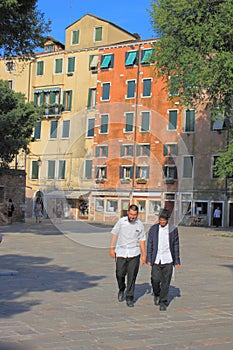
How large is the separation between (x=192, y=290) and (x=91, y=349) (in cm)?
518

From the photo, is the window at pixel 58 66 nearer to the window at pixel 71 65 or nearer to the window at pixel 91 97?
the window at pixel 71 65

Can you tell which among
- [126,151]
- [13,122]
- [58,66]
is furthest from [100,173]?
[58,66]

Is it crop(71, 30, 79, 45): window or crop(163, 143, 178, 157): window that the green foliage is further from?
crop(71, 30, 79, 45): window

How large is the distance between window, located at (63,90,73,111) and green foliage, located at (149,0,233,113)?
75.9ft

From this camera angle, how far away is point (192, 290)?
11.1m

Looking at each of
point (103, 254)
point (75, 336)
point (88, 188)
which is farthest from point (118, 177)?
Answer: point (75, 336)

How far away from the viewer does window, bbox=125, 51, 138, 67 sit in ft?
171

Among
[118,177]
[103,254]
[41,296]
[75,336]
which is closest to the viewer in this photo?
[75,336]

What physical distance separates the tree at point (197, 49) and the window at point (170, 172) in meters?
11.5

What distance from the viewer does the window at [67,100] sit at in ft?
182

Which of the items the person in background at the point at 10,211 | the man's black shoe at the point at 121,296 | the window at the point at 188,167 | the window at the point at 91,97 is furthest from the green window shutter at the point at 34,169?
the man's black shoe at the point at 121,296

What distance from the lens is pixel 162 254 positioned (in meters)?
9.21

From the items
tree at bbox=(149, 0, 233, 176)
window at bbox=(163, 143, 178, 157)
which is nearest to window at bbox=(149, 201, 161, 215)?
tree at bbox=(149, 0, 233, 176)

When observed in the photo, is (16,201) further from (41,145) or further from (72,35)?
(72,35)
